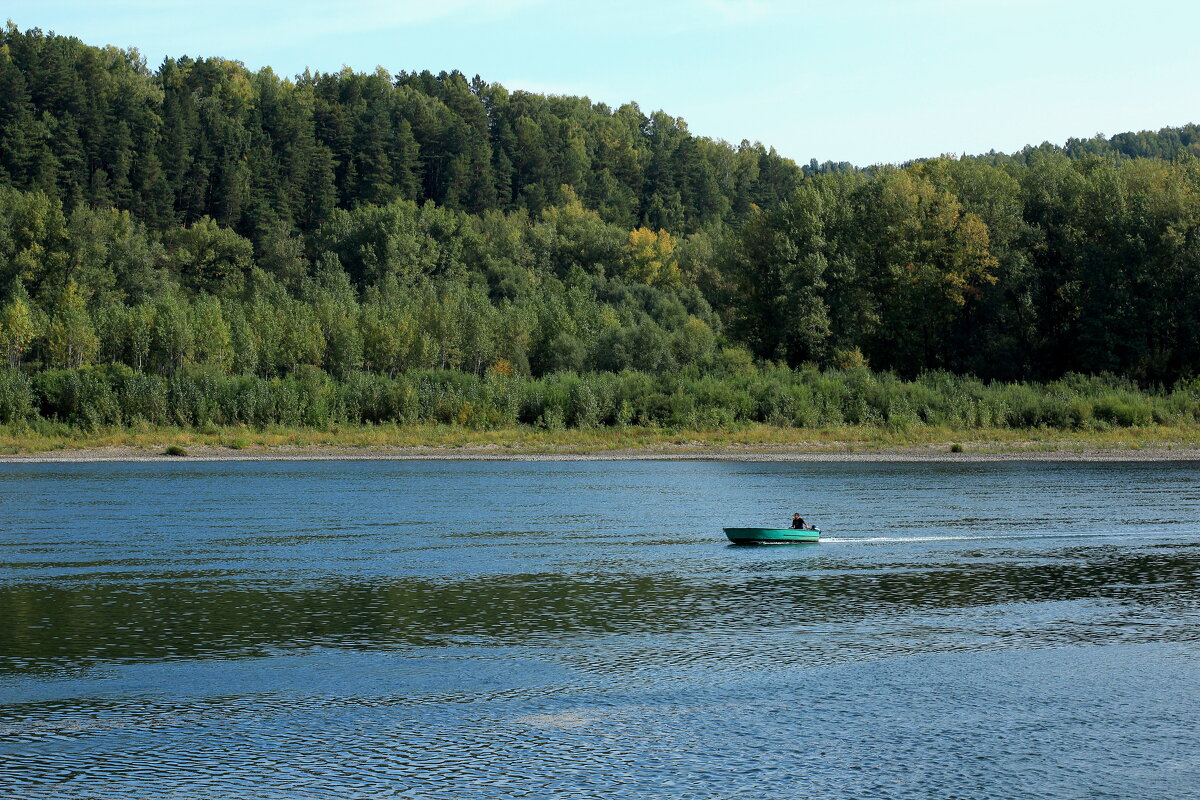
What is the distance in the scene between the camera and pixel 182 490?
168ft

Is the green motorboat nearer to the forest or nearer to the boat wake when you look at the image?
the boat wake

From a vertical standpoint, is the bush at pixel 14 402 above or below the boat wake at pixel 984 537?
above

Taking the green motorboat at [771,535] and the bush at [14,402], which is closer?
the green motorboat at [771,535]

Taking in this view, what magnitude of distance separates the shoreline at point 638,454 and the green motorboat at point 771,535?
111ft

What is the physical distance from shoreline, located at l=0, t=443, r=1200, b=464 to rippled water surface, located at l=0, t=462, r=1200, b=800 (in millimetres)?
26465

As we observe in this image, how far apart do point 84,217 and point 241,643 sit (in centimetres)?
A: 10678

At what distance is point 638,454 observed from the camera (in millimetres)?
72625

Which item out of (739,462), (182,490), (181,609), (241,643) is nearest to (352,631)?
(241,643)

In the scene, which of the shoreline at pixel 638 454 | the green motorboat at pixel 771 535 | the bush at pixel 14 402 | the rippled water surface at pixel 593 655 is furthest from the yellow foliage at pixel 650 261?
the green motorboat at pixel 771 535

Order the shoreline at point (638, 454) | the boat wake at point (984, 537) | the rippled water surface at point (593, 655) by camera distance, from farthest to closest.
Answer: the shoreline at point (638, 454) → the boat wake at point (984, 537) → the rippled water surface at point (593, 655)

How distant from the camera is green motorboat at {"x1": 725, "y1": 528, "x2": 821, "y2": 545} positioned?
35031 mm

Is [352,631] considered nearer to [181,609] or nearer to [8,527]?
[181,609]

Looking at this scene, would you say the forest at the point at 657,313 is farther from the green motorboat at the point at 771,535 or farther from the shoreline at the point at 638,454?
the green motorboat at the point at 771,535

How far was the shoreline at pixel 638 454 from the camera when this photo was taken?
68625mm
